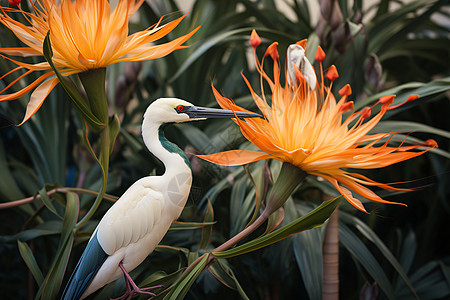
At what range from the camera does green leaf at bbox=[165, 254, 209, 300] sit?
365 millimetres

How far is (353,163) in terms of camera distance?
356mm

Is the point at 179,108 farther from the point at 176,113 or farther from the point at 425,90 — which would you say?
the point at 425,90

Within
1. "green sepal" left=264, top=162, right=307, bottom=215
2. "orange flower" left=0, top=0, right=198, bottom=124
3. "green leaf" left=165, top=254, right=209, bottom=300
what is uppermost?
"orange flower" left=0, top=0, right=198, bottom=124

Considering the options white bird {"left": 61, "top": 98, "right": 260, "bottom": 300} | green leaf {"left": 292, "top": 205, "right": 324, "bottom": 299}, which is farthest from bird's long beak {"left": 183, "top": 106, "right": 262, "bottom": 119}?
green leaf {"left": 292, "top": 205, "right": 324, "bottom": 299}

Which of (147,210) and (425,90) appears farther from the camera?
(425,90)

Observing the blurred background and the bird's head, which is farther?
the blurred background

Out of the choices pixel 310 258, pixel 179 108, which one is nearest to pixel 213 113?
pixel 179 108

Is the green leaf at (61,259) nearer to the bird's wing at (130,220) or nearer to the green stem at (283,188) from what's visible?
the bird's wing at (130,220)

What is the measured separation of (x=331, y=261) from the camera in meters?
0.52

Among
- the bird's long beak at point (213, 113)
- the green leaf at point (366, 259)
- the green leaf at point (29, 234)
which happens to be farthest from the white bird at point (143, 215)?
the green leaf at point (366, 259)

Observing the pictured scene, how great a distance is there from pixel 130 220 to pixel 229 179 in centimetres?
17

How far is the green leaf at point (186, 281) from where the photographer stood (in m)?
0.37

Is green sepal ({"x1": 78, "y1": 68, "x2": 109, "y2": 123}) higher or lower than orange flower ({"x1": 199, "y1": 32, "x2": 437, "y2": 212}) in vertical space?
higher

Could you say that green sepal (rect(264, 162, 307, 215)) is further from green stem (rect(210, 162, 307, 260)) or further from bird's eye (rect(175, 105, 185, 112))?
bird's eye (rect(175, 105, 185, 112))
